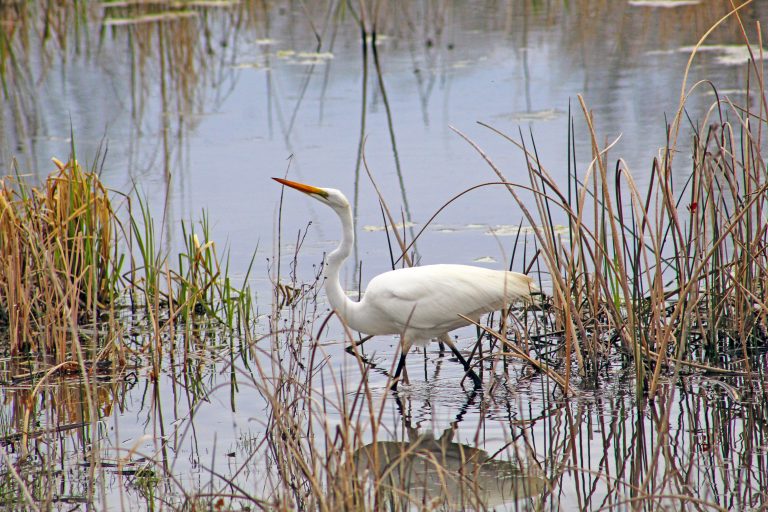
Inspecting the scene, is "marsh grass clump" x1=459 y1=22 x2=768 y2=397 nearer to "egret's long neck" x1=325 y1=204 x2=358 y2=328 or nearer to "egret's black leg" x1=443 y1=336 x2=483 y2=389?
"egret's black leg" x1=443 y1=336 x2=483 y2=389

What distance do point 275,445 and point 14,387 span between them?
1.43 m

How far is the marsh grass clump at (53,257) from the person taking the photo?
4.78 m

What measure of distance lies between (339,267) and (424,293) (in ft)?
1.29

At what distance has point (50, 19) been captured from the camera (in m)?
13.4

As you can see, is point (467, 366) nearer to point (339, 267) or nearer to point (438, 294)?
point (438, 294)

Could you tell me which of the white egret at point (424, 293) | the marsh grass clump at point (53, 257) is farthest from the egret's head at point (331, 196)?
the marsh grass clump at point (53, 257)

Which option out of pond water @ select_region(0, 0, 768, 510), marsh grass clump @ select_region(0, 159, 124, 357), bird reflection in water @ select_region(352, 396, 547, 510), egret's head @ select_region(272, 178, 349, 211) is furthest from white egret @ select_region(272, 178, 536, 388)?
marsh grass clump @ select_region(0, 159, 124, 357)

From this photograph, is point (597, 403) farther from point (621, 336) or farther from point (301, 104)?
point (301, 104)

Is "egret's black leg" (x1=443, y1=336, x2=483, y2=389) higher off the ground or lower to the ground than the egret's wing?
lower

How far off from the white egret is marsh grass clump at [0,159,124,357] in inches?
41.1

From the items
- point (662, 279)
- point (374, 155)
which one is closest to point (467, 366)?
point (662, 279)

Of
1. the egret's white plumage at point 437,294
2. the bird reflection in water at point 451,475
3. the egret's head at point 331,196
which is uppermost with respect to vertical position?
the egret's head at point 331,196

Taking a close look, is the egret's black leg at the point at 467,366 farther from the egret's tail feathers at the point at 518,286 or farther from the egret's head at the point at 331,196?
the egret's head at the point at 331,196

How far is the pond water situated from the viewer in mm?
3752
